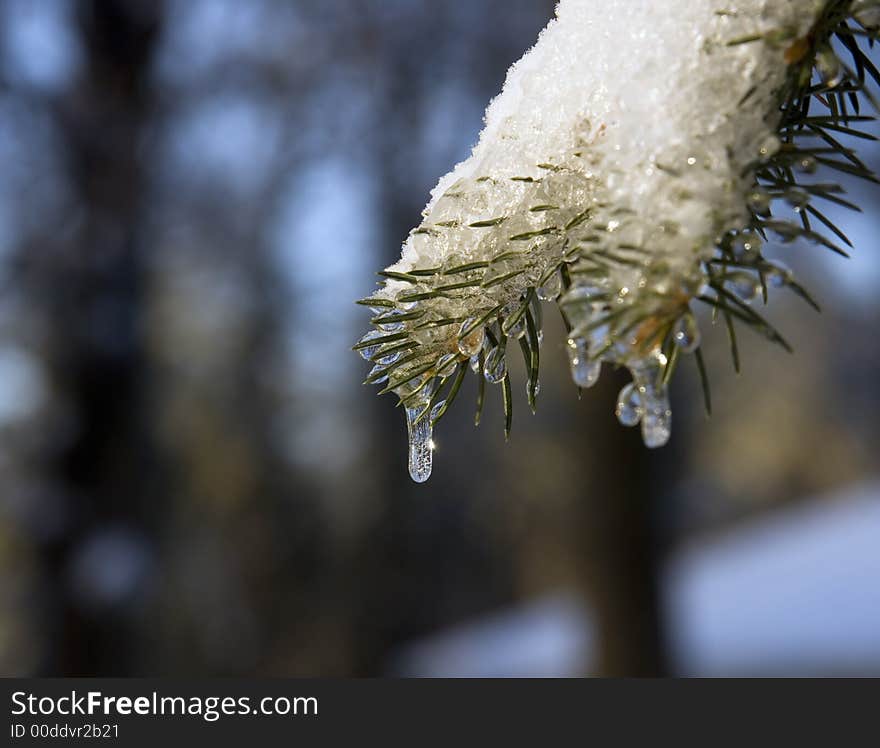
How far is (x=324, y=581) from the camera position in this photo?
7828 millimetres

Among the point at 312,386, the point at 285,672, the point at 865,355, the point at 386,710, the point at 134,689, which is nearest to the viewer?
the point at 386,710

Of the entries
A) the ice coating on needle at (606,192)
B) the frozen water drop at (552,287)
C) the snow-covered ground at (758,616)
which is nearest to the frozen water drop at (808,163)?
the ice coating on needle at (606,192)

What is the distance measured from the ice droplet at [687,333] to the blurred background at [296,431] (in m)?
3.38

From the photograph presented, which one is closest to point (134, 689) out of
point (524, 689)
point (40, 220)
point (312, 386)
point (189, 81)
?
point (524, 689)

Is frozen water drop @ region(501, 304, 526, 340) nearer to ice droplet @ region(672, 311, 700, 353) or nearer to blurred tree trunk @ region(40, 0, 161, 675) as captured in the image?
ice droplet @ region(672, 311, 700, 353)

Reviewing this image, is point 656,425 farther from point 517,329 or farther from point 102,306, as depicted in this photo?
point 102,306

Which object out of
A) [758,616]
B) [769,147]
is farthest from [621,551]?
[758,616]

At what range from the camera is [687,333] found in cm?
37

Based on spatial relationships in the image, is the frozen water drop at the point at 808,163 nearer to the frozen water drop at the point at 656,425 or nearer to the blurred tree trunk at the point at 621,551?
the frozen water drop at the point at 656,425

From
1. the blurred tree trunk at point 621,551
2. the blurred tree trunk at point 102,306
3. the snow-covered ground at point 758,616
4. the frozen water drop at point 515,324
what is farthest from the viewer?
the snow-covered ground at point 758,616

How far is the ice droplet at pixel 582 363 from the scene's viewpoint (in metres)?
0.39

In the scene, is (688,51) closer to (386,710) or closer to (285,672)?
(386,710)

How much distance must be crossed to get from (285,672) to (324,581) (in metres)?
0.93

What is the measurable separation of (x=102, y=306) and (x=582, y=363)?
16.1ft
